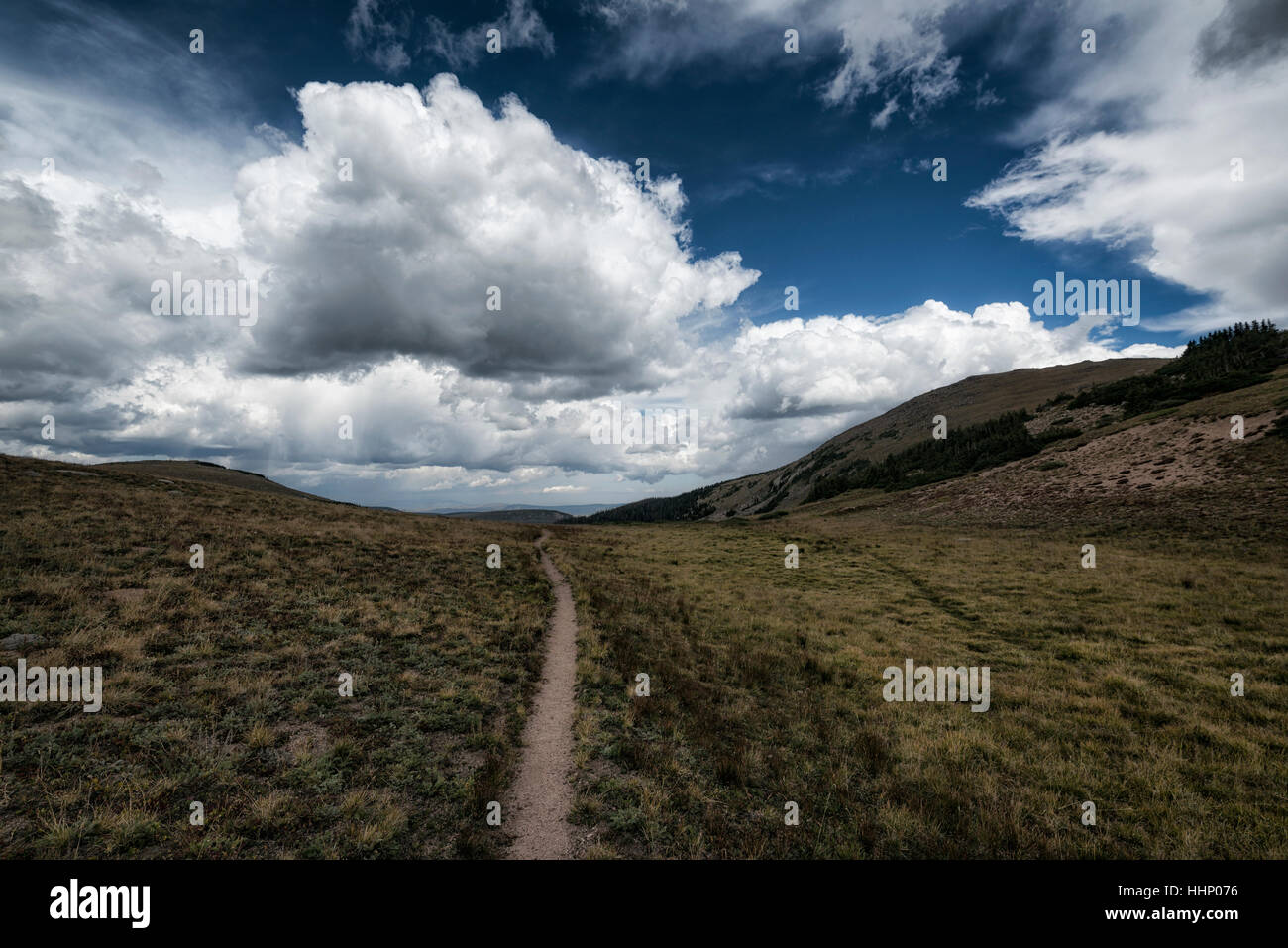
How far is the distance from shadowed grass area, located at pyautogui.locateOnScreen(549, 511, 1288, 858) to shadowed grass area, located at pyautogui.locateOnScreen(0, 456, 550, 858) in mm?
2681

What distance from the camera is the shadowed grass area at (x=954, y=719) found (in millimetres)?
7191

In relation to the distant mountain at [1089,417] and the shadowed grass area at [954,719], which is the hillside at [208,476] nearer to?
the shadowed grass area at [954,719]

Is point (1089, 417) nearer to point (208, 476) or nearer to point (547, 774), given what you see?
point (547, 774)

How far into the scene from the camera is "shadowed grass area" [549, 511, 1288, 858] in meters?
7.19

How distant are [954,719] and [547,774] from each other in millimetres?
9897

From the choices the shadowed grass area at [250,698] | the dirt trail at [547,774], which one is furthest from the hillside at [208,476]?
the dirt trail at [547,774]

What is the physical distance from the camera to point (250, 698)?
9.73m

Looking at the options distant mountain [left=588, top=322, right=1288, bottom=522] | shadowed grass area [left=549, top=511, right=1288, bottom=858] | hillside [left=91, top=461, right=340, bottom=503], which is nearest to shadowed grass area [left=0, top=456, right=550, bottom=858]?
shadowed grass area [left=549, top=511, right=1288, bottom=858]

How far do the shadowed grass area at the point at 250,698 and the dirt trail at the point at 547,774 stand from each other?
1.34 feet
